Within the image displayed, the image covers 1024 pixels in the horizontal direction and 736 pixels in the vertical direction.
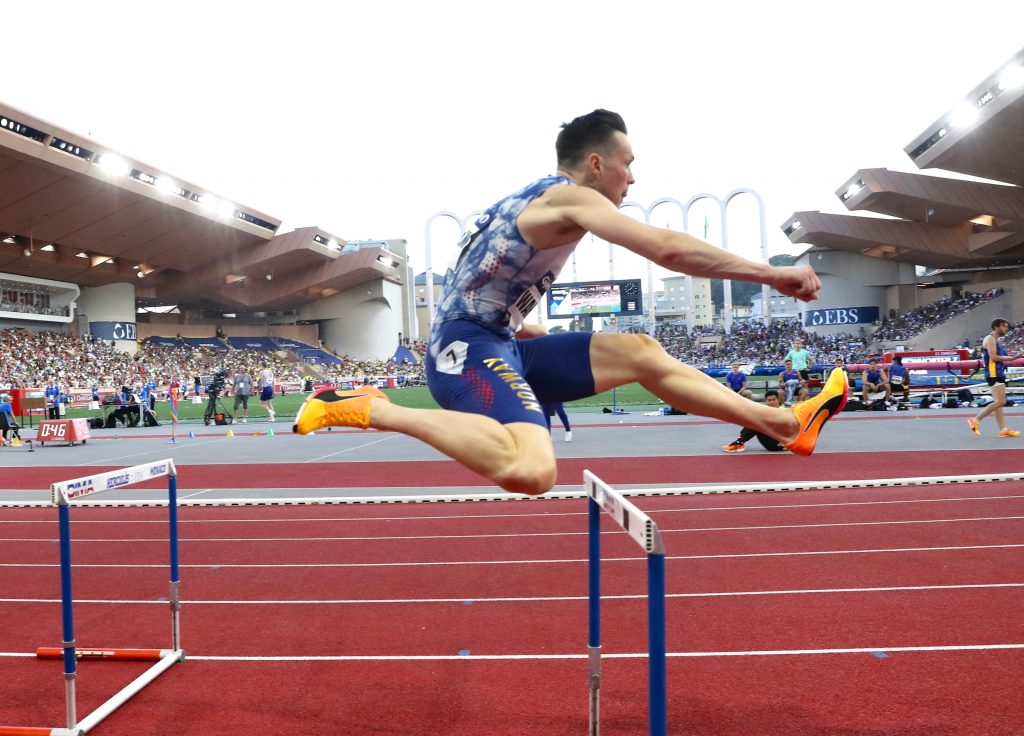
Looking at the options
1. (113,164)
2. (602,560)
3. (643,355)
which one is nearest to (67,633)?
(643,355)

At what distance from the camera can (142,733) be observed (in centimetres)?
330

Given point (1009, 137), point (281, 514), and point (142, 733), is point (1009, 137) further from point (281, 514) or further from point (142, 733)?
point (142, 733)

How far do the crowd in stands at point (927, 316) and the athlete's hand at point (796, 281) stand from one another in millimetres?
50483

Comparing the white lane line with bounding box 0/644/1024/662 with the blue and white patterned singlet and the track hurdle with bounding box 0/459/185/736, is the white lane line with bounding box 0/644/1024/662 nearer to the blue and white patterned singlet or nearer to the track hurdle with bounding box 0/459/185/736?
the track hurdle with bounding box 0/459/185/736

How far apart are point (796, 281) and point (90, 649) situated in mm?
4163

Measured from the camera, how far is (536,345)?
3.11 meters

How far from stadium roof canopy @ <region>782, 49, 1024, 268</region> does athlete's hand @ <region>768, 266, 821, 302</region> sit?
29.2m

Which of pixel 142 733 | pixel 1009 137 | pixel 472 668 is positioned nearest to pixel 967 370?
pixel 1009 137

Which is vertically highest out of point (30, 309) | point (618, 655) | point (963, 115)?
point (963, 115)

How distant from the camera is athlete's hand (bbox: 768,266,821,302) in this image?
226 centimetres

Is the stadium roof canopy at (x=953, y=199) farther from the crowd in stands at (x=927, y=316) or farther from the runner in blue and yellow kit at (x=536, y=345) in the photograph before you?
the runner in blue and yellow kit at (x=536, y=345)

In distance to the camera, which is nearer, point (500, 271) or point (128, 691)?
point (500, 271)

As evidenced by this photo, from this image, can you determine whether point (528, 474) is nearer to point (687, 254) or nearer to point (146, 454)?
point (687, 254)

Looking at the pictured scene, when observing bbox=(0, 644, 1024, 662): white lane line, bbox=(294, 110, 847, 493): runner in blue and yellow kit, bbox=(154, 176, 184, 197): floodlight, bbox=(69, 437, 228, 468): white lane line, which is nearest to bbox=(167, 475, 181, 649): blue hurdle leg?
bbox=(0, 644, 1024, 662): white lane line
